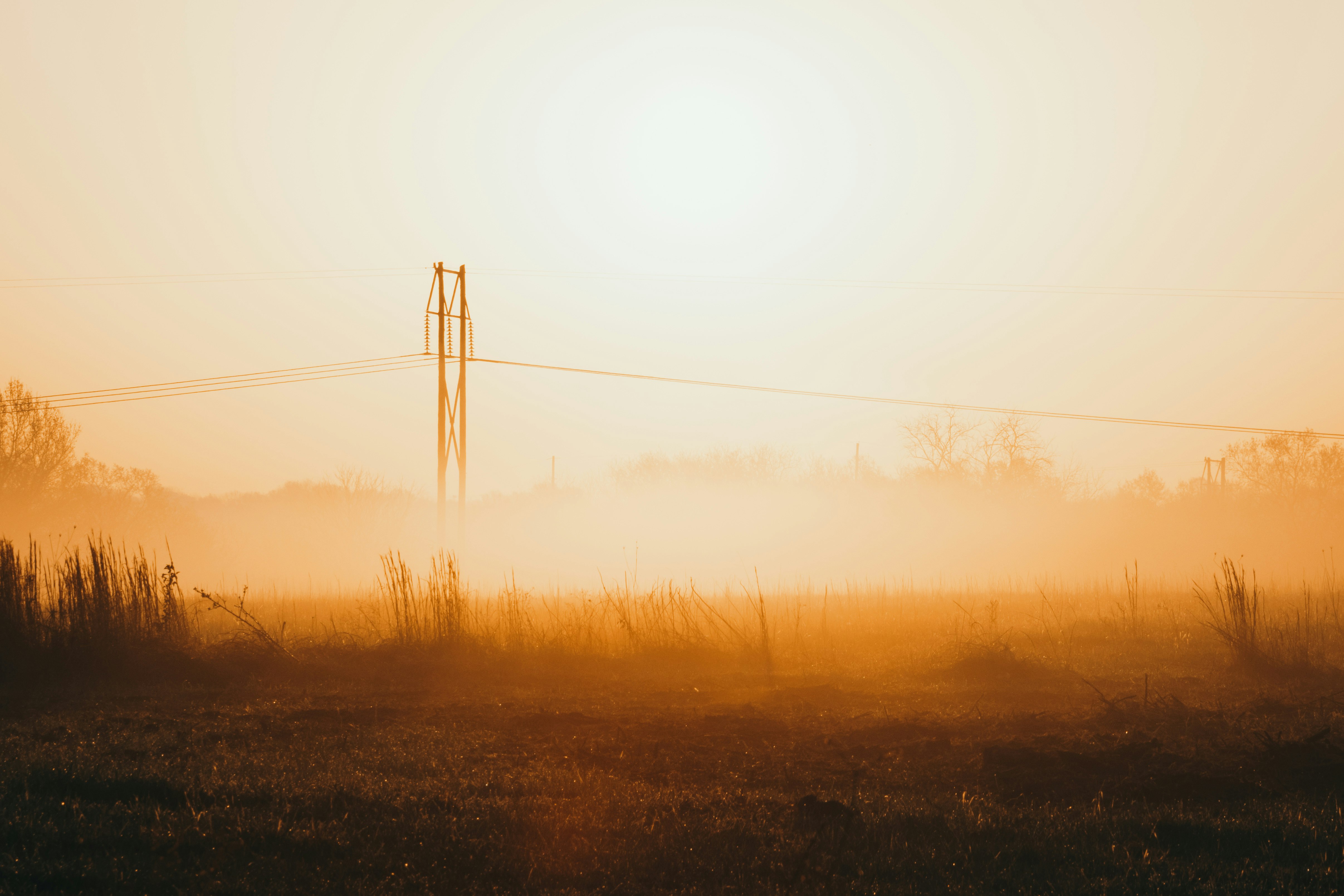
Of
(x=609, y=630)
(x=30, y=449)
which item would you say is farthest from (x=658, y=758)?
(x=30, y=449)

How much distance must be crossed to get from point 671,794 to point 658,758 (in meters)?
1.16

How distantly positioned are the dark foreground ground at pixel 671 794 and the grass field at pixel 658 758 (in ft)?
0.09

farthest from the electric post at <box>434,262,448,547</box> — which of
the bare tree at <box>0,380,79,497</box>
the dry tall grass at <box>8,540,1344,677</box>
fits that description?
the bare tree at <box>0,380,79,497</box>

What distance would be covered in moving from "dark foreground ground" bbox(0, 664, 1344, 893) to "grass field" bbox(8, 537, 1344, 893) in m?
0.03

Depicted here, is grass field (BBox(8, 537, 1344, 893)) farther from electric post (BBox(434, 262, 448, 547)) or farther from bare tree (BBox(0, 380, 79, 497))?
bare tree (BBox(0, 380, 79, 497))

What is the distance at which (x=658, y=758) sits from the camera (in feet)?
23.9

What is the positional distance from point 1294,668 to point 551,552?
4371cm

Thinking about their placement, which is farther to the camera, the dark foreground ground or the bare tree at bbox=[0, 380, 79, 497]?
the bare tree at bbox=[0, 380, 79, 497]

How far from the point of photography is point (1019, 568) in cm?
4641

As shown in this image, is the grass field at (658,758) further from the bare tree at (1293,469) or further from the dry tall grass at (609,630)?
the bare tree at (1293,469)

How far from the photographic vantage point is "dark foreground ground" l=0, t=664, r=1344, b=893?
Answer: 4707 mm

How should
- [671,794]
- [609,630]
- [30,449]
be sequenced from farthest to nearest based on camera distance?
[30,449] < [609,630] < [671,794]

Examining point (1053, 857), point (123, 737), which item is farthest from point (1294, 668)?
point (123, 737)

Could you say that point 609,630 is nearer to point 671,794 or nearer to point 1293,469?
point 671,794
